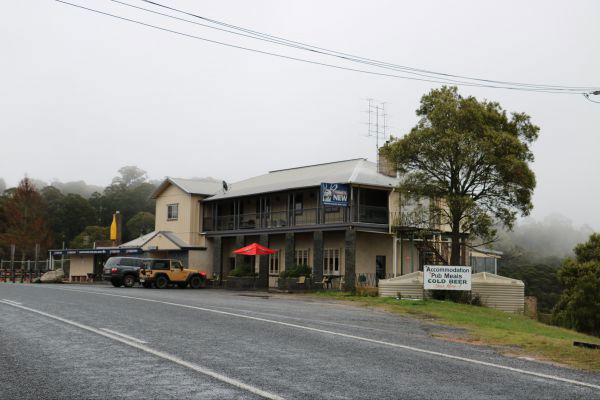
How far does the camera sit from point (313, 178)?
39.8 meters

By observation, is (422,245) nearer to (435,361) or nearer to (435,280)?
(435,280)

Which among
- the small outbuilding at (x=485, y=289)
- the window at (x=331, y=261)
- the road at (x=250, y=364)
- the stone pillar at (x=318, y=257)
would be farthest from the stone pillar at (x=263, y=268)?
the road at (x=250, y=364)

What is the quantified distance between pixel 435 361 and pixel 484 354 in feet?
5.97

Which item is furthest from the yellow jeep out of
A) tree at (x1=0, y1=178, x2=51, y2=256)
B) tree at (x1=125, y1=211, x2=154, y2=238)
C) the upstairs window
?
tree at (x1=125, y1=211, x2=154, y2=238)

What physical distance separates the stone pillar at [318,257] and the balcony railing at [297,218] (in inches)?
41.8

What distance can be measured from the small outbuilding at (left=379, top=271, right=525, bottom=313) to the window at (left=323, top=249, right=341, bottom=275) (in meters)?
7.96

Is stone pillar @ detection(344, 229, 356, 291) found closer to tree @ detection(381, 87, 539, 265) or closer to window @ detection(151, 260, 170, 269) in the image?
tree @ detection(381, 87, 539, 265)

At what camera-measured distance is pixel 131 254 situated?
1997 inches

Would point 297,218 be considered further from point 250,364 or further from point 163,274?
point 250,364

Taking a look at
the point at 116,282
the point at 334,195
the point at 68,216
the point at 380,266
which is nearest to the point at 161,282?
the point at 116,282

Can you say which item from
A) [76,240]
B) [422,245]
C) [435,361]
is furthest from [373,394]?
[76,240]

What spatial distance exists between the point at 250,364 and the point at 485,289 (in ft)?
78.1

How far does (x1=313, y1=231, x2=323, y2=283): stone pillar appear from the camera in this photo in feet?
119

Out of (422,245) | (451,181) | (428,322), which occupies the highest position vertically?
(451,181)
